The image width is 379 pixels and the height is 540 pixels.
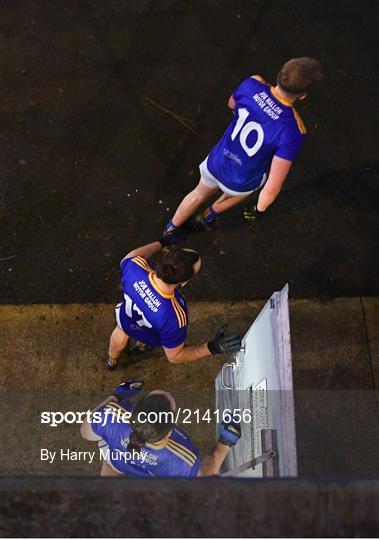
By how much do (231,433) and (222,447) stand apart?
0.53 ft

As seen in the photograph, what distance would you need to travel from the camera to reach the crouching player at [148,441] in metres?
3.42

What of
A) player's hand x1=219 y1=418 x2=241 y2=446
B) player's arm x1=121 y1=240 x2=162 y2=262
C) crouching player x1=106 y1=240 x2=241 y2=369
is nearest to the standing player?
player's arm x1=121 y1=240 x2=162 y2=262

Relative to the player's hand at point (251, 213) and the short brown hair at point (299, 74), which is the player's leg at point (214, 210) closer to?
the player's hand at point (251, 213)

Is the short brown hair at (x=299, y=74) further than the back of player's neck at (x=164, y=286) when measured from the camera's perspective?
Yes

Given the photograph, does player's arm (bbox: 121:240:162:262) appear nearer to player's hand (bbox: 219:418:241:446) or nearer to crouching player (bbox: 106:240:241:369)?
crouching player (bbox: 106:240:241:369)

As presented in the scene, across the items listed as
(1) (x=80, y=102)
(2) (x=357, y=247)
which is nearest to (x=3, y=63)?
(1) (x=80, y=102)

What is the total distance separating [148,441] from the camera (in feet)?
11.1

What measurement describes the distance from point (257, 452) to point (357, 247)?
8.92 feet

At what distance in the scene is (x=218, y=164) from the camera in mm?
4508

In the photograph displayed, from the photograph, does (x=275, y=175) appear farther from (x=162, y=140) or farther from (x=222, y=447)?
(x=222, y=447)

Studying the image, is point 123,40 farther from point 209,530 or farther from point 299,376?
point 209,530

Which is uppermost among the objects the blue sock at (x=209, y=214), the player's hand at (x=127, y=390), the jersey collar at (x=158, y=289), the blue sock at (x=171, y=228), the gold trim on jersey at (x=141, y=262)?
the blue sock at (x=209, y=214)

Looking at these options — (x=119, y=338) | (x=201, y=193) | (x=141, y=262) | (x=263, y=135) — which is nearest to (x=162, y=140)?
(x=201, y=193)

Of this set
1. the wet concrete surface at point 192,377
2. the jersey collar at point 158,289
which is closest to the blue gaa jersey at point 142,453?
the jersey collar at point 158,289
